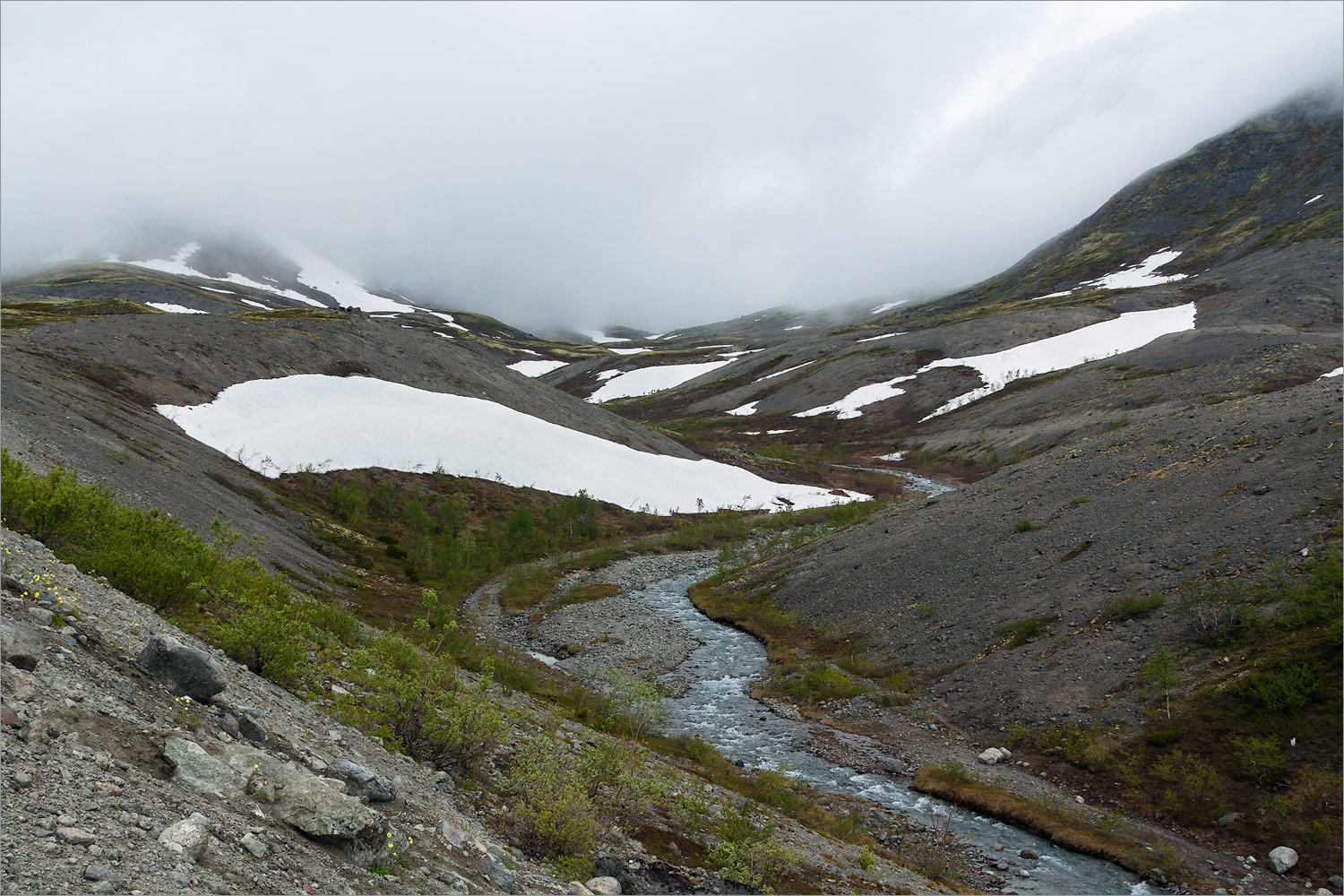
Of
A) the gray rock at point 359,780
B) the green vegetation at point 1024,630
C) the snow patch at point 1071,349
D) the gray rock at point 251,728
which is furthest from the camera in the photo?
the snow patch at point 1071,349

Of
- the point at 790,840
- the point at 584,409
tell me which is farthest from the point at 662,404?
the point at 790,840

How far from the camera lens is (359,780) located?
25.9 ft

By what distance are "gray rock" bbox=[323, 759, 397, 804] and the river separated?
533 inches

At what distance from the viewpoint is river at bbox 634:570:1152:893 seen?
1551 centimetres

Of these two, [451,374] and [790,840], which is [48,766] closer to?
[790,840]

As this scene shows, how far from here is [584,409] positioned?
260ft

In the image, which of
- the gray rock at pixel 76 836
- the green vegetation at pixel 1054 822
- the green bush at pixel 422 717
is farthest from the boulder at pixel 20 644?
the green vegetation at pixel 1054 822

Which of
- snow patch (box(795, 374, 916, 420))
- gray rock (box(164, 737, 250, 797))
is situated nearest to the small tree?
gray rock (box(164, 737, 250, 797))

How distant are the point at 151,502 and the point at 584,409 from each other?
2083 inches

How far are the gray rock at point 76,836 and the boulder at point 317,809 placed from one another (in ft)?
5.41

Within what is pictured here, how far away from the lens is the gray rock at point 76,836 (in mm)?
4766

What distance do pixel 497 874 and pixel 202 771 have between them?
325 centimetres

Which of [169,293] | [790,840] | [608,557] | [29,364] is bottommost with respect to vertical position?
[608,557]

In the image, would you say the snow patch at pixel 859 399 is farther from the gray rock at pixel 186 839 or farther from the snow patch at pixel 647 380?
the gray rock at pixel 186 839
